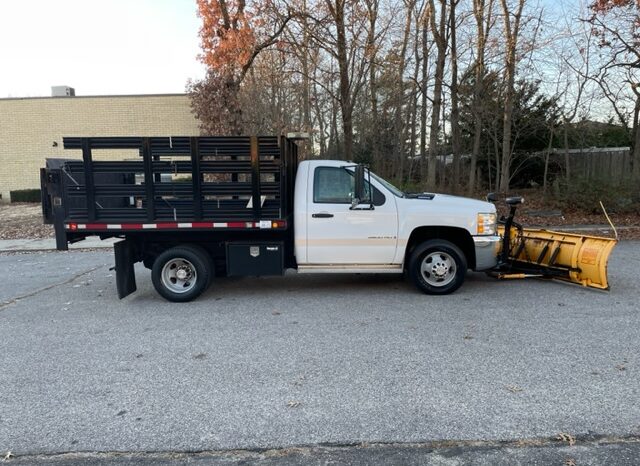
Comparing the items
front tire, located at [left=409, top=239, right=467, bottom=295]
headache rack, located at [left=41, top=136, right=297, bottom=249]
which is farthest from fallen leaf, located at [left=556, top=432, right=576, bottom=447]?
headache rack, located at [left=41, top=136, right=297, bottom=249]

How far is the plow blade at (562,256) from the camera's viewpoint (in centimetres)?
685

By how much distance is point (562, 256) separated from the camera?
24.0ft

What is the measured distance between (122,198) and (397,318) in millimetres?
4348

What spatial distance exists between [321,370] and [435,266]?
10.4 feet

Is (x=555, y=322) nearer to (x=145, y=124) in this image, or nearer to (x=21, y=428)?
(x=21, y=428)

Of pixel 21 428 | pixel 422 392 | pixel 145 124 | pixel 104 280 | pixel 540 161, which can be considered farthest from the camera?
pixel 145 124

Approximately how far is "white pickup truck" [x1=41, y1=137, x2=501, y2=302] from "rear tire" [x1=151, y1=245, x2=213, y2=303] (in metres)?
0.01

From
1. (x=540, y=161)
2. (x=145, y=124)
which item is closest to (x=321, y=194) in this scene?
(x=540, y=161)

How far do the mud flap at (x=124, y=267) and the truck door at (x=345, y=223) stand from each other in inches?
107

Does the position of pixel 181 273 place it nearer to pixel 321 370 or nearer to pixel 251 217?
pixel 251 217

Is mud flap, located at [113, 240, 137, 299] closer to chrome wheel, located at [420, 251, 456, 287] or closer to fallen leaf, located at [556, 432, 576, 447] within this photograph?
chrome wheel, located at [420, 251, 456, 287]

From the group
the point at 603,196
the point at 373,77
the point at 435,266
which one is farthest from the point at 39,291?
the point at 603,196

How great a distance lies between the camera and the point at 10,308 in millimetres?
6852

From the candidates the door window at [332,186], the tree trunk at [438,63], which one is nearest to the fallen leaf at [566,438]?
the door window at [332,186]
